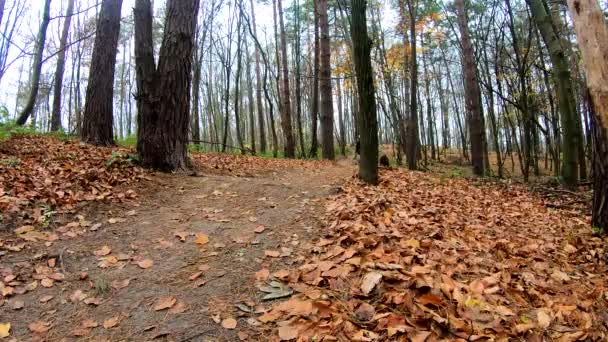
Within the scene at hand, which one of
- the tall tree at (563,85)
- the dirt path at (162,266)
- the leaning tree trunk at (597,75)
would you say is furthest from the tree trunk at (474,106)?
the dirt path at (162,266)

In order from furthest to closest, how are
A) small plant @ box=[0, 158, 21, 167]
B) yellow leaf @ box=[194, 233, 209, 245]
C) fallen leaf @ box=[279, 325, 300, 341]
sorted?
small plant @ box=[0, 158, 21, 167]
yellow leaf @ box=[194, 233, 209, 245]
fallen leaf @ box=[279, 325, 300, 341]

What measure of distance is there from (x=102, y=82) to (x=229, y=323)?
21.1 feet

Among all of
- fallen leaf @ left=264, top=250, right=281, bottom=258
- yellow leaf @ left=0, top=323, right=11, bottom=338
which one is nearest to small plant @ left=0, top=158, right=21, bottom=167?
yellow leaf @ left=0, top=323, right=11, bottom=338

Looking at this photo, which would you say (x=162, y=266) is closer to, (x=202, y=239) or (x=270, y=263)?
(x=202, y=239)

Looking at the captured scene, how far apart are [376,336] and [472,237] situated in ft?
6.74

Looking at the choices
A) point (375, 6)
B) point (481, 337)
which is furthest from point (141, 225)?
point (375, 6)

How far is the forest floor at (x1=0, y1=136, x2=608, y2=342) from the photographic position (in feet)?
Answer: 7.46

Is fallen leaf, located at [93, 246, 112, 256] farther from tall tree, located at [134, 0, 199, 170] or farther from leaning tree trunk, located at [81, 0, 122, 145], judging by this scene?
leaning tree trunk, located at [81, 0, 122, 145]

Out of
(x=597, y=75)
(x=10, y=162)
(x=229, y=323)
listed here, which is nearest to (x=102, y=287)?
(x=229, y=323)

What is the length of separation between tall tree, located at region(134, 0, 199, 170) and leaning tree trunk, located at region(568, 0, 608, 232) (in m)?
4.92

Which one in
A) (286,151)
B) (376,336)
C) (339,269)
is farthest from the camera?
(286,151)

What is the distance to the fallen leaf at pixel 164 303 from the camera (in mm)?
2465

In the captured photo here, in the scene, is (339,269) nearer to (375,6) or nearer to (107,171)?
(107,171)

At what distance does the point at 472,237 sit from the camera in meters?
Answer: 3.68
